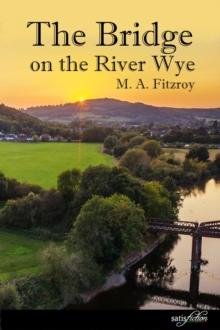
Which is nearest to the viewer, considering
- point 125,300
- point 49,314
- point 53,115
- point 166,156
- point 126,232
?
point 49,314

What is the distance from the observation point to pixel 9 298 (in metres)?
7.80

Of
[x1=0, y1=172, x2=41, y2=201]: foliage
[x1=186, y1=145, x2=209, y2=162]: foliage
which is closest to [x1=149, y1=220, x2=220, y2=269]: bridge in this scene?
[x1=0, y1=172, x2=41, y2=201]: foliage

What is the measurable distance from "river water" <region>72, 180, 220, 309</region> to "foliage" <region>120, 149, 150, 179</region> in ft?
16.1

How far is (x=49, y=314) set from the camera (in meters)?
6.42

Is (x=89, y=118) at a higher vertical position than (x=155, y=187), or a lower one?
higher

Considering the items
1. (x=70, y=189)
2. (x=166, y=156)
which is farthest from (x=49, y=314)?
(x=166, y=156)

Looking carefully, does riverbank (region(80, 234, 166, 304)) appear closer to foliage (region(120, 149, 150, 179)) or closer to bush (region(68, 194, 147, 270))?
bush (region(68, 194, 147, 270))

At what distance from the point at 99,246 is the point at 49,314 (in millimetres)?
3538

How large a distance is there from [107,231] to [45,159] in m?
8.61

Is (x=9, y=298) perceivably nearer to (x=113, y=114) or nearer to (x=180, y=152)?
(x=113, y=114)

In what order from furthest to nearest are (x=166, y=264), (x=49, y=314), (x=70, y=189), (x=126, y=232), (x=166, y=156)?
(x=166, y=156) → (x=70, y=189) → (x=166, y=264) → (x=126, y=232) → (x=49, y=314)

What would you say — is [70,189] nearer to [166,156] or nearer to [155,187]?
[155,187]

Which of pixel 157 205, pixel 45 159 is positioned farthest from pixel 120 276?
pixel 45 159

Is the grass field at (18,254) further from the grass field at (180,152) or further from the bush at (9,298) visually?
the grass field at (180,152)
